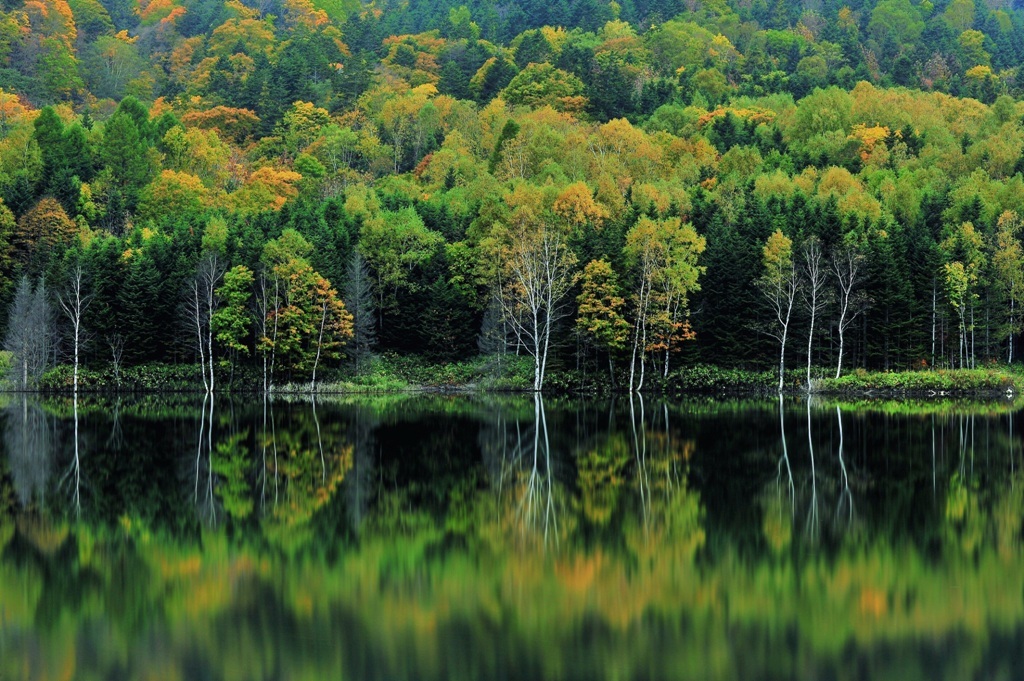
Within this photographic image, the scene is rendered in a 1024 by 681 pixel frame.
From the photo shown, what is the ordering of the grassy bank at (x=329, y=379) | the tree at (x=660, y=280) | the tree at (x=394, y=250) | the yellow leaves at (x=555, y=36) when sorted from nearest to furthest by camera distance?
the tree at (x=660, y=280) → the grassy bank at (x=329, y=379) → the tree at (x=394, y=250) → the yellow leaves at (x=555, y=36)

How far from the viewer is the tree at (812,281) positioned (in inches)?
2554

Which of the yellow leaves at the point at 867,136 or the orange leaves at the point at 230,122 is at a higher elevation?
the orange leaves at the point at 230,122

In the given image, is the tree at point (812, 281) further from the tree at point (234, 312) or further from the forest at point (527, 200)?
the tree at point (234, 312)

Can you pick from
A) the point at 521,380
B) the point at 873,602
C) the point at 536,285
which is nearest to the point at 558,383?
the point at 521,380

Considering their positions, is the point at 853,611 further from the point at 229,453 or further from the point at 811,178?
the point at 811,178

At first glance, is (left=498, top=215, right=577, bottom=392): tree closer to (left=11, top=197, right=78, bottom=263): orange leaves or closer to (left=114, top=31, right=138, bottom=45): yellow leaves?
(left=11, top=197, right=78, bottom=263): orange leaves

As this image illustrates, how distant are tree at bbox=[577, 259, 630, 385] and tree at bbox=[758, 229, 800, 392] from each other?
8.27m

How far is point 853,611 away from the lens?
1495 cm

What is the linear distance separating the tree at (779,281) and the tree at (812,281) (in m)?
0.76

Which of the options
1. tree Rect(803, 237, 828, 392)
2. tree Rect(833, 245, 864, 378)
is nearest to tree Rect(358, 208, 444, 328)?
Answer: tree Rect(803, 237, 828, 392)

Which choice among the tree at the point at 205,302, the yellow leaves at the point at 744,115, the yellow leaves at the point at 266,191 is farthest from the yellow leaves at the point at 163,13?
the tree at the point at 205,302

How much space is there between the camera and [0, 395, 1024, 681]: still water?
44.2ft

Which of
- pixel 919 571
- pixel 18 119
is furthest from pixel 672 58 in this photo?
pixel 919 571

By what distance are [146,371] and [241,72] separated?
100 metres
